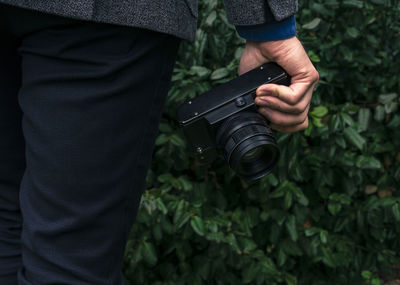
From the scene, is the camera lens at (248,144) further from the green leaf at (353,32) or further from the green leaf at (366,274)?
the green leaf at (366,274)

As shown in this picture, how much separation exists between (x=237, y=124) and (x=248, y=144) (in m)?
0.06

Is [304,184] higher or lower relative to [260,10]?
lower

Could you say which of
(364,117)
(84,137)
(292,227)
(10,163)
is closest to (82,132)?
(84,137)

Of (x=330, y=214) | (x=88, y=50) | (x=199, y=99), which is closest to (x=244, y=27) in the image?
(x=199, y=99)

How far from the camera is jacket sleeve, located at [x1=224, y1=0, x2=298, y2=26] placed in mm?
852

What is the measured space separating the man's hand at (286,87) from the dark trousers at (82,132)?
0.74 feet

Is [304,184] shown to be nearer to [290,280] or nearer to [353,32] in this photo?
[290,280]

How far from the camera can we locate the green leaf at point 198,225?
1565 millimetres

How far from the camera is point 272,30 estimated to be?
35.5 inches

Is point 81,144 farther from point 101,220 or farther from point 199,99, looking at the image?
point 199,99

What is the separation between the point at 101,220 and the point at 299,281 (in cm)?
149

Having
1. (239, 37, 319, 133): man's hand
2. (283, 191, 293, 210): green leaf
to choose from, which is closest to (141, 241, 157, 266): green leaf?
(283, 191, 293, 210): green leaf

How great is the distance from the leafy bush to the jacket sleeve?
0.65 metres

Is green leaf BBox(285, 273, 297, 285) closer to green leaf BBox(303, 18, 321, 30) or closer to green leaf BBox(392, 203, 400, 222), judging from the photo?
green leaf BBox(392, 203, 400, 222)
